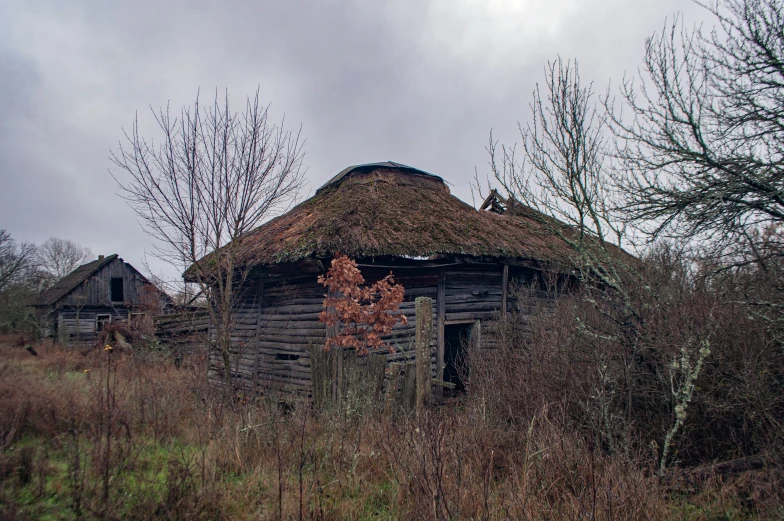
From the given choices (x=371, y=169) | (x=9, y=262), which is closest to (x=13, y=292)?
(x=9, y=262)

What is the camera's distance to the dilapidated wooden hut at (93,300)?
2089 centimetres

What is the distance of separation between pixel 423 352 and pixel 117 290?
2458 centimetres

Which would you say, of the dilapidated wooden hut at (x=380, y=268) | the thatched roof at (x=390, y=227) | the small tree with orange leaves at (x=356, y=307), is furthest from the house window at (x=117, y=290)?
the small tree with orange leaves at (x=356, y=307)

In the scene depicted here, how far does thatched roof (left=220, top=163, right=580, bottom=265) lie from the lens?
6.95 meters

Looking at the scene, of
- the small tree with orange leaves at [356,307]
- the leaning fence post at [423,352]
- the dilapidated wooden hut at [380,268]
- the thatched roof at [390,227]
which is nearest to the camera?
the leaning fence post at [423,352]

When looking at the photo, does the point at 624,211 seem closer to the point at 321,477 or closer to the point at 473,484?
the point at 473,484

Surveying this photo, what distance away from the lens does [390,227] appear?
7.68 meters

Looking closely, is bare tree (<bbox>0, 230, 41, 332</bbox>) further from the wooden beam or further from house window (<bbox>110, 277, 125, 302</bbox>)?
the wooden beam

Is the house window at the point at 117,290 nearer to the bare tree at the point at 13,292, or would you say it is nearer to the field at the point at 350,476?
the bare tree at the point at 13,292

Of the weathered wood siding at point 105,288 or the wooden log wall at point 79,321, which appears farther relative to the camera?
Result: the weathered wood siding at point 105,288

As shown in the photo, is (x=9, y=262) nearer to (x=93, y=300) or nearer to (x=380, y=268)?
(x=93, y=300)

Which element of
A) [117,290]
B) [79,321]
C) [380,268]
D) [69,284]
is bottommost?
[79,321]

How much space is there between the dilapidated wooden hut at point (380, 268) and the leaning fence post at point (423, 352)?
6.19 ft

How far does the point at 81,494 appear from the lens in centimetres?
261
